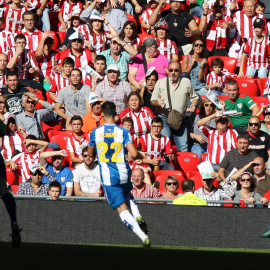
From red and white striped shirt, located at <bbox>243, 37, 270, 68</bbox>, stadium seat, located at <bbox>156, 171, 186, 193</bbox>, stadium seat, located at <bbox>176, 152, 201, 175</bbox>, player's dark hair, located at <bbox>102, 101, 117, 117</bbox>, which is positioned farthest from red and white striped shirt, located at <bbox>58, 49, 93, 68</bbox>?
player's dark hair, located at <bbox>102, 101, 117, 117</bbox>

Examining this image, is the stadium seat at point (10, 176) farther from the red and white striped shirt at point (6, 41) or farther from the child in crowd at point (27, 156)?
the red and white striped shirt at point (6, 41)

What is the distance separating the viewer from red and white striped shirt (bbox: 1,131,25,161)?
12.5m

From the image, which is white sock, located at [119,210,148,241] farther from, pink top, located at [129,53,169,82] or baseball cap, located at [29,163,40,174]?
pink top, located at [129,53,169,82]

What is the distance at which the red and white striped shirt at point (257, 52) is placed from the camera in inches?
585

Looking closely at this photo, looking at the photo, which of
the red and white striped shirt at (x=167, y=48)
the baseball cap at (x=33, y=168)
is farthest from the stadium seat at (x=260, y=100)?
the baseball cap at (x=33, y=168)

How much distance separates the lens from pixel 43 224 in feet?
32.9

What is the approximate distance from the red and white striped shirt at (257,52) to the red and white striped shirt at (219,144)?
290cm

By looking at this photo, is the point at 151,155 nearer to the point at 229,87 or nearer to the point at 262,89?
the point at 229,87

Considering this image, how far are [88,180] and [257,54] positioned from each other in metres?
5.35

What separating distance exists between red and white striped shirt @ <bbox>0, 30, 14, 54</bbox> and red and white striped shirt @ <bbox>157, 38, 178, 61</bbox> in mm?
2920

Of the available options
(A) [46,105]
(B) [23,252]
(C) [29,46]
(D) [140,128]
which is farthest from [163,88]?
(B) [23,252]

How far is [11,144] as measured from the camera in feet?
40.9

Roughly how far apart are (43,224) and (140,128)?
3.07 meters

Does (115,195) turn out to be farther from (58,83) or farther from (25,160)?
(58,83)
